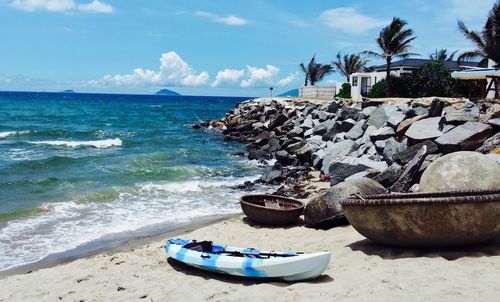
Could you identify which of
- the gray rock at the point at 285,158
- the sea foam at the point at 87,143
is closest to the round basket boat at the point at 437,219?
the gray rock at the point at 285,158

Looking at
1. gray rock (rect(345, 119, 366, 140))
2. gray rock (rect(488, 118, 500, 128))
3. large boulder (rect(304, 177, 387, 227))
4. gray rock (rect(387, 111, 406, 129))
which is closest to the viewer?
large boulder (rect(304, 177, 387, 227))

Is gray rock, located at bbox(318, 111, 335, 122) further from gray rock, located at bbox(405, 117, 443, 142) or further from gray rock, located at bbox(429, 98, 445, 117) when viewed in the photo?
gray rock, located at bbox(405, 117, 443, 142)

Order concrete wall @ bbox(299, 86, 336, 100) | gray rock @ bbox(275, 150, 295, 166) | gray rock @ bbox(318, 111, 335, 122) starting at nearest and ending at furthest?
gray rock @ bbox(275, 150, 295, 166), gray rock @ bbox(318, 111, 335, 122), concrete wall @ bbox(299, 86, 336, 100)

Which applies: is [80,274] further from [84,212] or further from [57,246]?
[84,212]

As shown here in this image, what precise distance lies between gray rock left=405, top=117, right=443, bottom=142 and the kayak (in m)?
8.46

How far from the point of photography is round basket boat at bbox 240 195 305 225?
1082cm

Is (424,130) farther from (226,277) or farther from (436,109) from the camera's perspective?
(226,277)

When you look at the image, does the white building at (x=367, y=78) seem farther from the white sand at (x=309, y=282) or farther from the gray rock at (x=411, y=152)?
the white sand at (x=309, y=282)

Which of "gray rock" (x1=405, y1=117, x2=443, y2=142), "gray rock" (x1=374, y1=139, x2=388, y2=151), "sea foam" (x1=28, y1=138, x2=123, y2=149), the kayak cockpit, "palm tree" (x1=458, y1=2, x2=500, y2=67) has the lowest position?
"sea foam" (x1=28, y1=138, x2=123, y2=149)

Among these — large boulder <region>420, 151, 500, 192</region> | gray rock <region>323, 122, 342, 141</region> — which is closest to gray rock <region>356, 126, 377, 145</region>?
gray rock <region>323, 122, 342, 141</region>

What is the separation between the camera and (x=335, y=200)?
9.72 meters

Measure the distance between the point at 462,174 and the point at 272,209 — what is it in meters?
4.12

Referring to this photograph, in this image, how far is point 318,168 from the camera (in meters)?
18.3

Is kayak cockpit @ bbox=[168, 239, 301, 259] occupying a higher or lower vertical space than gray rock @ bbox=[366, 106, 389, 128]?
lower
